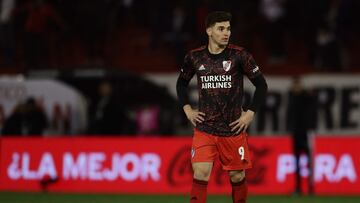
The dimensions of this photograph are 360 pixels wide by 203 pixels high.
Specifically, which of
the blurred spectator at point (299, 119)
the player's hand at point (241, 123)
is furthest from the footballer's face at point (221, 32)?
the blurred spectator at point (299, 119)

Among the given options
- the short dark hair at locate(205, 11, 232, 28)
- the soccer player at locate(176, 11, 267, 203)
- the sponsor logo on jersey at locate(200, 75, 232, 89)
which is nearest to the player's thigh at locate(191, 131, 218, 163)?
the soccer player at locate(176, 11, 267, 203)

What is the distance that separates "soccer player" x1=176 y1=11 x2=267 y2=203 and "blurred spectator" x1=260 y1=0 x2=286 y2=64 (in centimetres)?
1022

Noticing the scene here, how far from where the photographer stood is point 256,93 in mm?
9258

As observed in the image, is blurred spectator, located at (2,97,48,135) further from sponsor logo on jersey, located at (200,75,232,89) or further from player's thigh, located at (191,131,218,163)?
sponsor logo on jersey, located at (200,75,232,89)

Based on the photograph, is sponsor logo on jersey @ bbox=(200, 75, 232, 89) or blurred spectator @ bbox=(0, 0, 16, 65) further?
blurred spectator @ bbox=(0, 0, 16, 65)

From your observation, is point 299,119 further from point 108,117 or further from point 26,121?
point 26,121

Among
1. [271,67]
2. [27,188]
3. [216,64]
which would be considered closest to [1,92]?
[27,188]

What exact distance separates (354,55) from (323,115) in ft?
7.15

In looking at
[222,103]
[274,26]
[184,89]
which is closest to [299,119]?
[274,26]

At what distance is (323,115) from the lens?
18.7 m

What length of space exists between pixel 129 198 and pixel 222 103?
5.42 m

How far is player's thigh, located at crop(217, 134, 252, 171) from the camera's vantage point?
9.20 meters

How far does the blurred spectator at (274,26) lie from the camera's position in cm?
1930

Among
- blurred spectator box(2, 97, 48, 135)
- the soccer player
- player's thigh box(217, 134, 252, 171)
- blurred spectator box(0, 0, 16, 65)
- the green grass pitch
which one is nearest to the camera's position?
the soccer player
